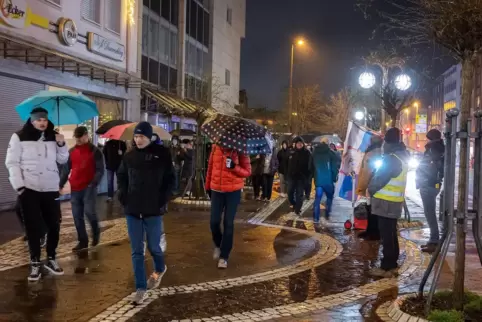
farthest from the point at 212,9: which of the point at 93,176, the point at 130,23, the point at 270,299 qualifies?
the point at 270,299

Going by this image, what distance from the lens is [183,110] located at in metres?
21.9

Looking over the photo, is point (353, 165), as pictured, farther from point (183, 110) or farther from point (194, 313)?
point (183, 110)

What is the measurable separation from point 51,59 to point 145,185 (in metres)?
8.99

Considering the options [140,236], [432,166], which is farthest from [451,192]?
[432,166]

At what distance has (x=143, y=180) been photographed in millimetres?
5938

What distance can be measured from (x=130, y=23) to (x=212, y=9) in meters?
14.1

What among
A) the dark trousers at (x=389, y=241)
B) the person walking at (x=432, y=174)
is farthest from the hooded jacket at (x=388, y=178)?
the person walking at (x=432, y=174)

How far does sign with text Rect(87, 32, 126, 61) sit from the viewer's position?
630 inches

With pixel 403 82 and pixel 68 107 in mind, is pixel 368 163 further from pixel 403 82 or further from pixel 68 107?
pixel 403 82

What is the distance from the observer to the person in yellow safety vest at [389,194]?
726 cm

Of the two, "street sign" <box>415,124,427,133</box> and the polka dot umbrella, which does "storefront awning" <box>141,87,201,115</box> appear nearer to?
the polka dot umbrella

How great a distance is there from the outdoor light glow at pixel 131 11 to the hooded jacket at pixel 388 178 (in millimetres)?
13363

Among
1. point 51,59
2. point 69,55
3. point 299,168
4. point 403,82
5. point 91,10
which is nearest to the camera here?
point 299,168

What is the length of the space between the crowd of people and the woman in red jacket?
0.5 inches
